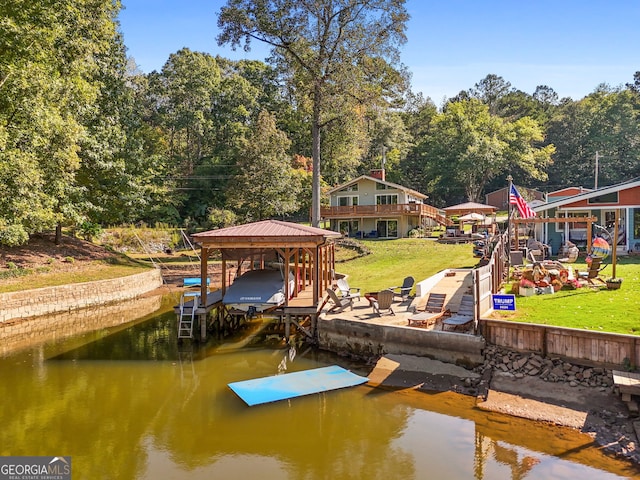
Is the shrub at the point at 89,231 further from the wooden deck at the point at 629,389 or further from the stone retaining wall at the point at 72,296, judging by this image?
the wooden deck at the point at 629,389

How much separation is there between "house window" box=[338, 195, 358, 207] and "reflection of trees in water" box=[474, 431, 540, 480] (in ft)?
115

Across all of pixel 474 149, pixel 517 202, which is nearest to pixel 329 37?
pixel 517 202

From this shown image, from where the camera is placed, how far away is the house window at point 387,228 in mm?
40753

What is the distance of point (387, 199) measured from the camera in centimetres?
4266

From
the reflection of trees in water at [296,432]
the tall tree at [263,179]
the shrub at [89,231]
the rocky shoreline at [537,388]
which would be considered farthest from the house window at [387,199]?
the reflection of trees in water at [296,432]

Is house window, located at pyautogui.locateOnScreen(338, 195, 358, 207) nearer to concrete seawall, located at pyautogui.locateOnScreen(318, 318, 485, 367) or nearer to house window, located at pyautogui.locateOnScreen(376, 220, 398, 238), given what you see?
house window, located at pyautogui.locateOnScreen(376, 220, 398, 238)

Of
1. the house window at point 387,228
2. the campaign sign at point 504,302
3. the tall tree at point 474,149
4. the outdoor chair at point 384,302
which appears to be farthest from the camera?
the tall tree at point 474,149

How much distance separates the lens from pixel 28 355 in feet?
49.1

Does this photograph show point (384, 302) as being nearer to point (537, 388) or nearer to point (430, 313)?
point (430, 313)

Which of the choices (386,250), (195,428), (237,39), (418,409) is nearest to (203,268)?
(195,428)

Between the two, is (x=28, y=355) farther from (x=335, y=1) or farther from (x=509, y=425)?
(x=335, y=1)

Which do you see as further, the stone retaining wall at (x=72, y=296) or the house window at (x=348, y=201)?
the house window at (x=348, y=201)

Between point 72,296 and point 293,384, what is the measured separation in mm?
15089

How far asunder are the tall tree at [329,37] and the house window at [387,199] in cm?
1583
